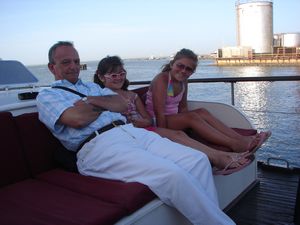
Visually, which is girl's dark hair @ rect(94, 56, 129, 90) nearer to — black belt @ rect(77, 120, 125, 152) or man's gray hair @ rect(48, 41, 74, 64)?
man's gray hair @ rect(48, 41, 74, 64)

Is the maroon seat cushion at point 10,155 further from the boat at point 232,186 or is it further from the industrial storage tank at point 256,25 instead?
the industrial storage tank at point 256,25

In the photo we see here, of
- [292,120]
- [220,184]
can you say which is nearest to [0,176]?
[220,184]

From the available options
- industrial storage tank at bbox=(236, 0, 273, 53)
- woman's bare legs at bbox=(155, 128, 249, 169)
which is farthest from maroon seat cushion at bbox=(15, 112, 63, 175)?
industrial storage tank at bbox=(236, 0, 273, 53)

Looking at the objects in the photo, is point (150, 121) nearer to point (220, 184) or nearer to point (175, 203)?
point (220, 184)

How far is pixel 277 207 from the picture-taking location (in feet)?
8.22

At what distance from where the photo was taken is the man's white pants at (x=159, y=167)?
1.71 m

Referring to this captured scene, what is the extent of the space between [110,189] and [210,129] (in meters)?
1.19

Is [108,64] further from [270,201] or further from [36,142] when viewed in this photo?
[270,201]

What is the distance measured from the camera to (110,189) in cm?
179

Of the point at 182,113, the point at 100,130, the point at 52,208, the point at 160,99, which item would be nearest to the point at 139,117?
the point at 160,99

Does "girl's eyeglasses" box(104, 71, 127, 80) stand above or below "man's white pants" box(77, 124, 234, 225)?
above

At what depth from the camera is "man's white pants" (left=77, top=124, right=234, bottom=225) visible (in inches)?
67.5

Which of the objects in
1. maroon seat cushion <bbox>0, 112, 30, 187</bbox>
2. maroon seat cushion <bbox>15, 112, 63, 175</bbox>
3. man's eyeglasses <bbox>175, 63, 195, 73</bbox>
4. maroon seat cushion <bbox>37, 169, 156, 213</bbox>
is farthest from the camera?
man's eyeglasses <bbox>175, 63, 195, 73</bbox>

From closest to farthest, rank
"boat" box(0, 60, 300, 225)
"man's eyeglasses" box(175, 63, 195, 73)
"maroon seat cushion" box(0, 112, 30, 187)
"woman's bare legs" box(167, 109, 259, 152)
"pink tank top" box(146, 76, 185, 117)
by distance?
"boat" box(0, 60, 300, 225) → "maroon seat cushion" box(0, 112, 30, 187) → "woman's bare legs" box(167, 109, 259, 152) → "man's eyeglasses" box(175, 63, 195, 73) → "pink tank top" box(146, 76, 185, 117)
